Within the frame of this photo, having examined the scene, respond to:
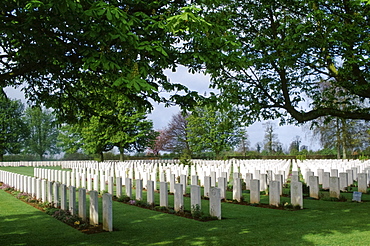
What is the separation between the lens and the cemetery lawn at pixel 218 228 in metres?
6.79

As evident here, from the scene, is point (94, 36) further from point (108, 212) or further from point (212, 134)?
point (212, 134)

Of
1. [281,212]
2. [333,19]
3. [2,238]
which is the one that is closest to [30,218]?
[2,238]

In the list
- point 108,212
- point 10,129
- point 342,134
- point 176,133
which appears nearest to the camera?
point 108,212

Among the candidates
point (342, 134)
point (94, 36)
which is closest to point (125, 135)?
point (342, 134)

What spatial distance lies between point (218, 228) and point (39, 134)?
241ft

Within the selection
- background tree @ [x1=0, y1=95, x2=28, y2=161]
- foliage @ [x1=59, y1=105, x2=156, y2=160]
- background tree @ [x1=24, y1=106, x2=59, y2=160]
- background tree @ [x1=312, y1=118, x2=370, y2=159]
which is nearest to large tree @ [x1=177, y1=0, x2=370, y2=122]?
foliage @ [x1=59, y1=105, x2=156, y2=160]

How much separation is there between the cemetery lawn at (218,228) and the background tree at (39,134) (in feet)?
214

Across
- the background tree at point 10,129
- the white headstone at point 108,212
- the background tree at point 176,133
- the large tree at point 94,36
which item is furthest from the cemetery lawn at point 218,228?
the background tree at point 176,133

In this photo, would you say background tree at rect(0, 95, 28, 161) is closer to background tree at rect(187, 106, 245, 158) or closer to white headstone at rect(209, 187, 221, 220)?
background tree at rect(187, 106, 245, 158)

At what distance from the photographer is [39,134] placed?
74.7 metres

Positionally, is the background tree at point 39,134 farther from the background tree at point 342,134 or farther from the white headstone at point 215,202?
the white headstone at point 215,202

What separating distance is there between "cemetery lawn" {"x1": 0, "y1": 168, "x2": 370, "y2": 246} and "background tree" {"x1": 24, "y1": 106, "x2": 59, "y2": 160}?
65.1m

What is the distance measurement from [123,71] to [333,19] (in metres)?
9.61

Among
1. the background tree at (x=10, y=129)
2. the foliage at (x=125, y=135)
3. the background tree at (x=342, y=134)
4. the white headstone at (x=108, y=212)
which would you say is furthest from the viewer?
the background tree at (x=10, y=129)
